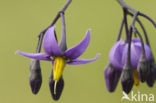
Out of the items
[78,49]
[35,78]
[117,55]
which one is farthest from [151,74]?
[35,78]

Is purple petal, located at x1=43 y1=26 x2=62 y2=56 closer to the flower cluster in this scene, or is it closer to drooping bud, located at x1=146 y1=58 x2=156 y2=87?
the flower cluster

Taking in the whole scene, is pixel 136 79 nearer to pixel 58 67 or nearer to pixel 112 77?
pixel 112 77

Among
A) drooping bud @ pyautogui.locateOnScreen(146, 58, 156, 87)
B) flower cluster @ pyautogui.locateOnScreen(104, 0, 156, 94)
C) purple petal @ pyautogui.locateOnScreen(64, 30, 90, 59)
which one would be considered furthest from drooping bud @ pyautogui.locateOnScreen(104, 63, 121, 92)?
purple petal @ pyautogui.locateOnScreen(64, 30, 90, 59)

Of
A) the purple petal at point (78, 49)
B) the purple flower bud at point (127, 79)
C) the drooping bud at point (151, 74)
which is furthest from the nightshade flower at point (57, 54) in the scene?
the drooping bud at point (151, 74)

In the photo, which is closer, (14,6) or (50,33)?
(50,33)

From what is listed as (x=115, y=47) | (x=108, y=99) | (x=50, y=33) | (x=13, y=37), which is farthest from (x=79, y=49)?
(x=13, y=37)

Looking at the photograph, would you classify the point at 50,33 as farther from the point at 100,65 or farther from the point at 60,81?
the point at 100,65
